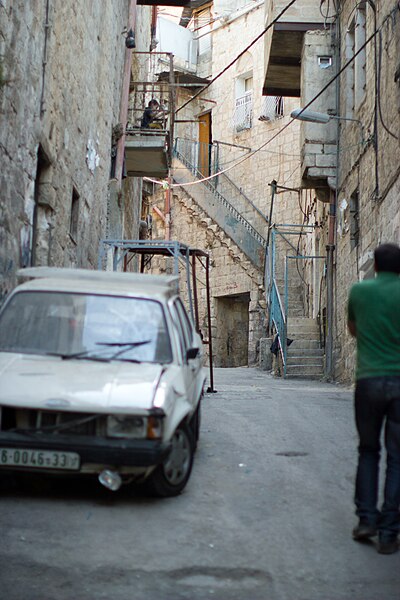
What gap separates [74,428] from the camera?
17.8 feet

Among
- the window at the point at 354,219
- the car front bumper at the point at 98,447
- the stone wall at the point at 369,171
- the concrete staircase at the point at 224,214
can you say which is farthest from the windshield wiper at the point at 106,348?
the concrete staircase at the point at 224,214

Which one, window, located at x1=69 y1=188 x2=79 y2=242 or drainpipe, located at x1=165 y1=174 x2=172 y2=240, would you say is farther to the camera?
drainpipe, located at x1=165 y1=174 x2=172 y2=240

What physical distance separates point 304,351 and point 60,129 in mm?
9983

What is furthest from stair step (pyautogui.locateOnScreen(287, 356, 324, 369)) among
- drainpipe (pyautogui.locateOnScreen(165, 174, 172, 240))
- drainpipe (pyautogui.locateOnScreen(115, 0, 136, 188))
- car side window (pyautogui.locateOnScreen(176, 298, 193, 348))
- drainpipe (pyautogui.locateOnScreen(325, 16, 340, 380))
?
drainpipe (pyautogui.locateOnScreen(165, 174, 172, 240))

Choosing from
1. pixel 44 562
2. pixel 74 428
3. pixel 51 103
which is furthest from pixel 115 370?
pixel 51 103

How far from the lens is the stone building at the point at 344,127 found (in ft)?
43.2

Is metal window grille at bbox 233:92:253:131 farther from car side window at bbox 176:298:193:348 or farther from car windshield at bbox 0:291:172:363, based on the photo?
car windshield at bbox 0:291:172:363

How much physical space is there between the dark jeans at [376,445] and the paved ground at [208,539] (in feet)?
0.74

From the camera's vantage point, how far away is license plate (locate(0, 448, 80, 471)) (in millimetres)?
5312

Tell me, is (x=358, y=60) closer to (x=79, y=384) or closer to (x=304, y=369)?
(x=304, y=369)

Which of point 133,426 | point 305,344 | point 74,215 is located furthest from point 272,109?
point 133,426

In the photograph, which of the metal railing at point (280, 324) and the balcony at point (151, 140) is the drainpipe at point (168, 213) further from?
the metal railing at point (280, 324)

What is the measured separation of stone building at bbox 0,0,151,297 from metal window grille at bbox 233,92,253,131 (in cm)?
1393

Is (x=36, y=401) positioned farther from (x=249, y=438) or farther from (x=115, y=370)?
(x=249, y=438)
